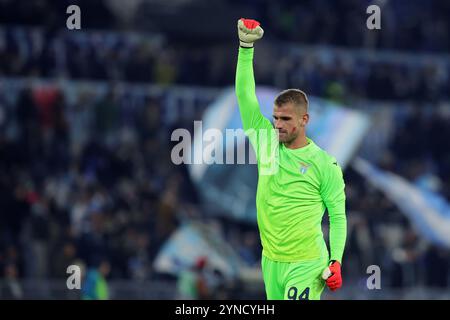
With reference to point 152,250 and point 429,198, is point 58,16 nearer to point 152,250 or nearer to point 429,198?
point 152,250

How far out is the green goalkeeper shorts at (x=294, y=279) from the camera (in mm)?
9398

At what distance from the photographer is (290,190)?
9.52m

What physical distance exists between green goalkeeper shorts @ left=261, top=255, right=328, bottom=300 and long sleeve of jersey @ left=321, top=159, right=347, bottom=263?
22 centimetres

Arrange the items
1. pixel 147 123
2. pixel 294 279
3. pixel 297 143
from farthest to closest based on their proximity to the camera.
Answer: pixel 147 123
pixel 297 143
pixel 294 279

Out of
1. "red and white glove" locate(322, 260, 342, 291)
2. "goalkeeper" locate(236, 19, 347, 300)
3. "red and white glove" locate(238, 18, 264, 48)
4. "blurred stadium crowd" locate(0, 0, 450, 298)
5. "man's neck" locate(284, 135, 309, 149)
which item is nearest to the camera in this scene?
"red and white glove" locate(322, 260, 342, 291)

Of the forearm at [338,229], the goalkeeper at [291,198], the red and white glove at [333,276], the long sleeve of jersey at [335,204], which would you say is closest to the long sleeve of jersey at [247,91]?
the goalkeeper at [291,198]

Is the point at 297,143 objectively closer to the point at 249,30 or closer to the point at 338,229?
the point at 338,229

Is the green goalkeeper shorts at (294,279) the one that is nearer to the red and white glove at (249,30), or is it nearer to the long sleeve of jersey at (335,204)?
the long sleeve of jersey at (335,204)

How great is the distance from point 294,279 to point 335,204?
2.23ft

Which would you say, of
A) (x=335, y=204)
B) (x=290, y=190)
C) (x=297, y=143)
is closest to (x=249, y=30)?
(x=297, y=143)

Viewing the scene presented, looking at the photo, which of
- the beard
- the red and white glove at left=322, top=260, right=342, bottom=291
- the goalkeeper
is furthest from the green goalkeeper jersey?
the red and white glove at left=322, top=260, right=342, bottom=291

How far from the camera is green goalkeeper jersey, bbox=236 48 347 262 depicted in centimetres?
946

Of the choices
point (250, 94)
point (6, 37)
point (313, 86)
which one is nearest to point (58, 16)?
point (6, 37)

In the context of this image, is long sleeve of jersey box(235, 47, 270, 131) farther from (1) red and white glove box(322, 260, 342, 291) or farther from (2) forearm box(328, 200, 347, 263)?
(1) red and white glove box(322, 260, 342, 291)
